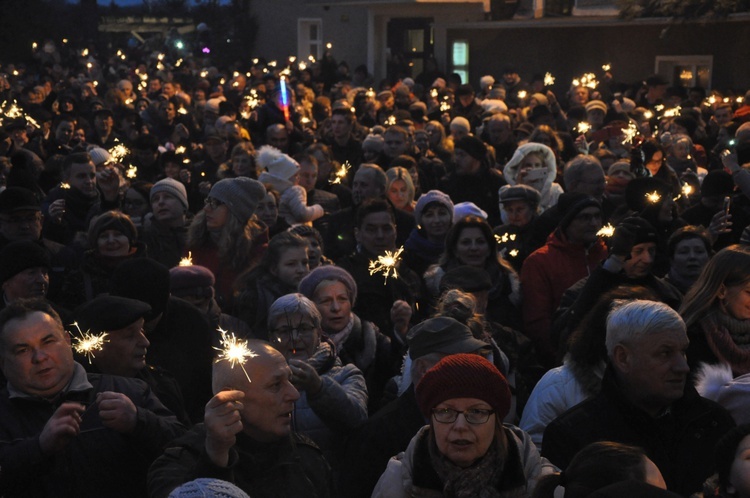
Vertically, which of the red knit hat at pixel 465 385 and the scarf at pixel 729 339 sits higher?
the red knit hat at pixel 465 385

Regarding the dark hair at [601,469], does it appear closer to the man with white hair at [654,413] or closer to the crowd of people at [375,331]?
the crowd of people at [375,331]

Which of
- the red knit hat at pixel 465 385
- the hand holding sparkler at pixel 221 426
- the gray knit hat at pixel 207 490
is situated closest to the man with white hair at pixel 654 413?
the red knit hat at pixel 465 385

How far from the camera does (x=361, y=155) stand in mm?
12938

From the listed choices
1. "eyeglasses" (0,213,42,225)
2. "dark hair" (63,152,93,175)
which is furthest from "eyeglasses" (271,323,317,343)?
"dark hair" (63,152,93,175)

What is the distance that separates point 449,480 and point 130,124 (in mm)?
12295

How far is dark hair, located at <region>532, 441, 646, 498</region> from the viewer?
3270mm

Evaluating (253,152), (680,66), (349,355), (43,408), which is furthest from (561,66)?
(43,408)

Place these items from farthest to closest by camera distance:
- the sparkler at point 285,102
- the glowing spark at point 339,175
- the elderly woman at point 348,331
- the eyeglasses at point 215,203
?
1. the sparkler at point 285,102
2. the glowing spark at point 339,175
3. the eyeglasses at point 215,203
4. the elderly woman at point 348,331

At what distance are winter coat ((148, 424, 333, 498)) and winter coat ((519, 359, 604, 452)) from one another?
1067 millimetres

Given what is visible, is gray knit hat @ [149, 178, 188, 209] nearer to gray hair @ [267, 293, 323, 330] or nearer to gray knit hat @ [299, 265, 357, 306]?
gray knit hat @ [299, 265, 357, 306]

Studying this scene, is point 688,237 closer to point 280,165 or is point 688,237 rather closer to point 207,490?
point 280,165

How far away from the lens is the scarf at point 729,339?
512cm

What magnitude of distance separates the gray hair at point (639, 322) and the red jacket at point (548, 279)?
7.66ft

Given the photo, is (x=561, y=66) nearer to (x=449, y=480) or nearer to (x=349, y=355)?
(x=349, y=355)
